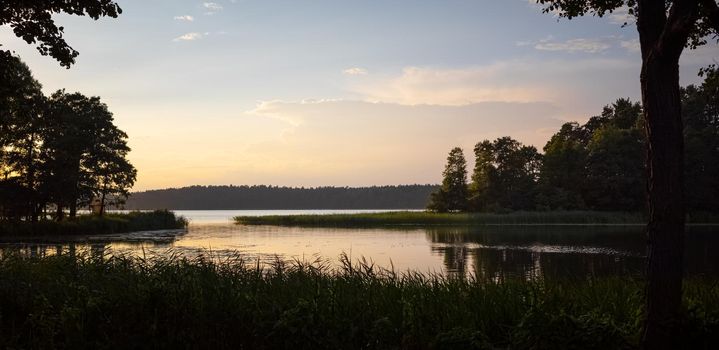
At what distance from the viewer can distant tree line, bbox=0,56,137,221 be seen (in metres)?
46.4

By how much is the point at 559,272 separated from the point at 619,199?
59.3 m

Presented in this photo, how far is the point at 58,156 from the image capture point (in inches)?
1918

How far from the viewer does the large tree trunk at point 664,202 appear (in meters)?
7.20

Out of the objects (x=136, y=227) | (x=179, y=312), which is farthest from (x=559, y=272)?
(x=136, y=227)

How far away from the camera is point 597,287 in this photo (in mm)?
11188

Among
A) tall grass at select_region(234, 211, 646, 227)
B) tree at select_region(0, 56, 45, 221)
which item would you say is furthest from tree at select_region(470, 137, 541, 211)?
tree at select_region(0, 56, 45, 221)

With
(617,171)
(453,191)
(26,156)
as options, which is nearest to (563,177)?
(617,171)

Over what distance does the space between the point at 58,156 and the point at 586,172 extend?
7018cm

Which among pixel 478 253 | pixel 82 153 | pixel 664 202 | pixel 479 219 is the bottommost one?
pixel 478 253

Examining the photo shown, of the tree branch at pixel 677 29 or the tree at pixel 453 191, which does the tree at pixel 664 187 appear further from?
the tree at pixel 453 191

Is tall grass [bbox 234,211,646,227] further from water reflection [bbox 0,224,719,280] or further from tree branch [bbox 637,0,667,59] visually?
tree branch [bbox 637,0,667,59]

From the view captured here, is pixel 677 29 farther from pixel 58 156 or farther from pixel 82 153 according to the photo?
pixel 82 153

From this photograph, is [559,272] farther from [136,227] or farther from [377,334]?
[136,227]

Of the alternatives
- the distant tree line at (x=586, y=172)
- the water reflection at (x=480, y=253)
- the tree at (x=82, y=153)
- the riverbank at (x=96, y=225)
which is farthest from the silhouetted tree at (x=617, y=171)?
the tree at (x=82, y=153)
